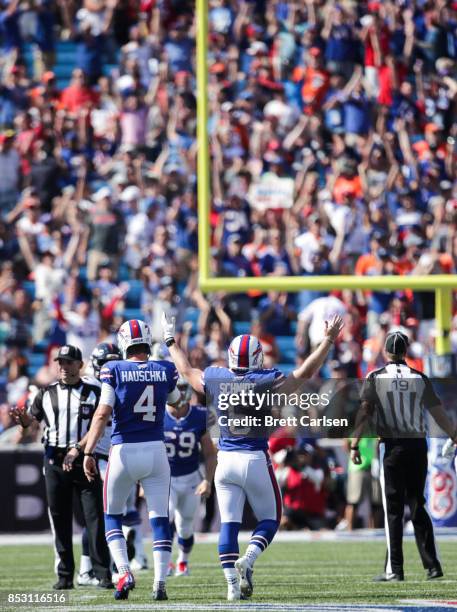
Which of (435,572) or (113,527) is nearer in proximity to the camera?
(113,527)

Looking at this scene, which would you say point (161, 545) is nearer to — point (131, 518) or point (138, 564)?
point (131, 518)

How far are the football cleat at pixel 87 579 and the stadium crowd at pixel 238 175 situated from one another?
4.94 meters

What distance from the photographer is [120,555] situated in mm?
8648

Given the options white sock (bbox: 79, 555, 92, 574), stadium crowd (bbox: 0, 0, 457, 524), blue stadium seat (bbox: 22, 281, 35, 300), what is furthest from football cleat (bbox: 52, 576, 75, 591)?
blue stadium seat (bbox: 22, 281, 35, 300)

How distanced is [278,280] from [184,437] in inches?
102

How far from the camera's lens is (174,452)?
11.3 metres

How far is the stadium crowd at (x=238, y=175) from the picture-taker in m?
14.9

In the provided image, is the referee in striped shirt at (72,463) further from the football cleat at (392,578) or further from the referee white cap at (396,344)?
the referee white cap at (396,344)

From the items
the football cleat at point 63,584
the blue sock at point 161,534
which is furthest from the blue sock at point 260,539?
the football cleat at point 63,584

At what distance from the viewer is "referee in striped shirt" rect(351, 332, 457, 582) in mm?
9602

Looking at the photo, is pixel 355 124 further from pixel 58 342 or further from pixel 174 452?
pixel 174 452

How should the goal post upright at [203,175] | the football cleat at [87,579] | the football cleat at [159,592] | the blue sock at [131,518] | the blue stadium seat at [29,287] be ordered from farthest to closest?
the blue stadium seat at [29,287], the goal post upright at [203,175], the blue sock at [131,518], the football cleat at [87,579], the football cleat at [159,592]

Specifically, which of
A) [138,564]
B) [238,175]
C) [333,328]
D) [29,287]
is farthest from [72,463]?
[29,287]

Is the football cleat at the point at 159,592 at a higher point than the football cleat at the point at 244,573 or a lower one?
lower
